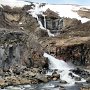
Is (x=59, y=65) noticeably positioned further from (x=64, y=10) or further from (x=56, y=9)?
(x=64, y=10)

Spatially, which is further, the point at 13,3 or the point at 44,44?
the point at 13,3

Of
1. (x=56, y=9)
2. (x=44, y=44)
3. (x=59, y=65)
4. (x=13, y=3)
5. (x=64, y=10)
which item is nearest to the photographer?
(x=59, y=65)

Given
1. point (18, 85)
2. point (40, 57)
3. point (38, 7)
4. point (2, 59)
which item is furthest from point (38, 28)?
point (18, 85)

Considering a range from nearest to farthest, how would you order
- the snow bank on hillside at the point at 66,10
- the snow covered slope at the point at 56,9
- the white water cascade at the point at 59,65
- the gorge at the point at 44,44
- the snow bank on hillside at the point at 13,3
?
1. the gorge at the point at 44,44
2. the white water cascade at the point at 59,65
3. the snow covered slope at the point at 56,9
4. the snow bank on hillside at the point at 66,10
5. the snow bank on hillside at the point at 13,3

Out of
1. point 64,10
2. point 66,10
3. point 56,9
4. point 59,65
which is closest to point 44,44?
point 59,65

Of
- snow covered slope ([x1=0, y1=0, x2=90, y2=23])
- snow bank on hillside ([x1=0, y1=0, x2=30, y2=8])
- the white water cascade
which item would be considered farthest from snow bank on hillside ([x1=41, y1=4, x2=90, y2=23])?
the white water cascade

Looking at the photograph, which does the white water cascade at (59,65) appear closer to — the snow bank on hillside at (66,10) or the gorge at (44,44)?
the gorge at (44,44)

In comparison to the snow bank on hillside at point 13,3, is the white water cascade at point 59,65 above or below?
below

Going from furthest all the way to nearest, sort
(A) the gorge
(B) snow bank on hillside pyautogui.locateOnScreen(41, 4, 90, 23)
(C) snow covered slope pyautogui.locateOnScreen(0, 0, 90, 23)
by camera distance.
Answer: (B) snow bank on hillside pyautogui.locateOnScreen(41, 4, 90, 23), (C) snow covered slope pyautogui.locateOnScreen(0, 0, 90, 23), (A) the gorge

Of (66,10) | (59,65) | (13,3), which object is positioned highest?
(13,3)

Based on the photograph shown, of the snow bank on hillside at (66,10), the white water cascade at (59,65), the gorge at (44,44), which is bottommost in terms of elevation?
the white water cascade at (59,65)

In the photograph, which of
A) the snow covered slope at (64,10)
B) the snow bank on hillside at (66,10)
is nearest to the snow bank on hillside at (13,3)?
the snow covered slope at (64,10)

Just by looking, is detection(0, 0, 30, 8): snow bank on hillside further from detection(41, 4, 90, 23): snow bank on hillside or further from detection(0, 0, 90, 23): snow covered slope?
detection(41, 4, 90, 23): snow bank on hillside

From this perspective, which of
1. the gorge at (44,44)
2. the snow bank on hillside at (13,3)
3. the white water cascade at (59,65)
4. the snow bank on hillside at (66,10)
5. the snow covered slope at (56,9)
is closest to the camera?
the gorge at (44,44)
